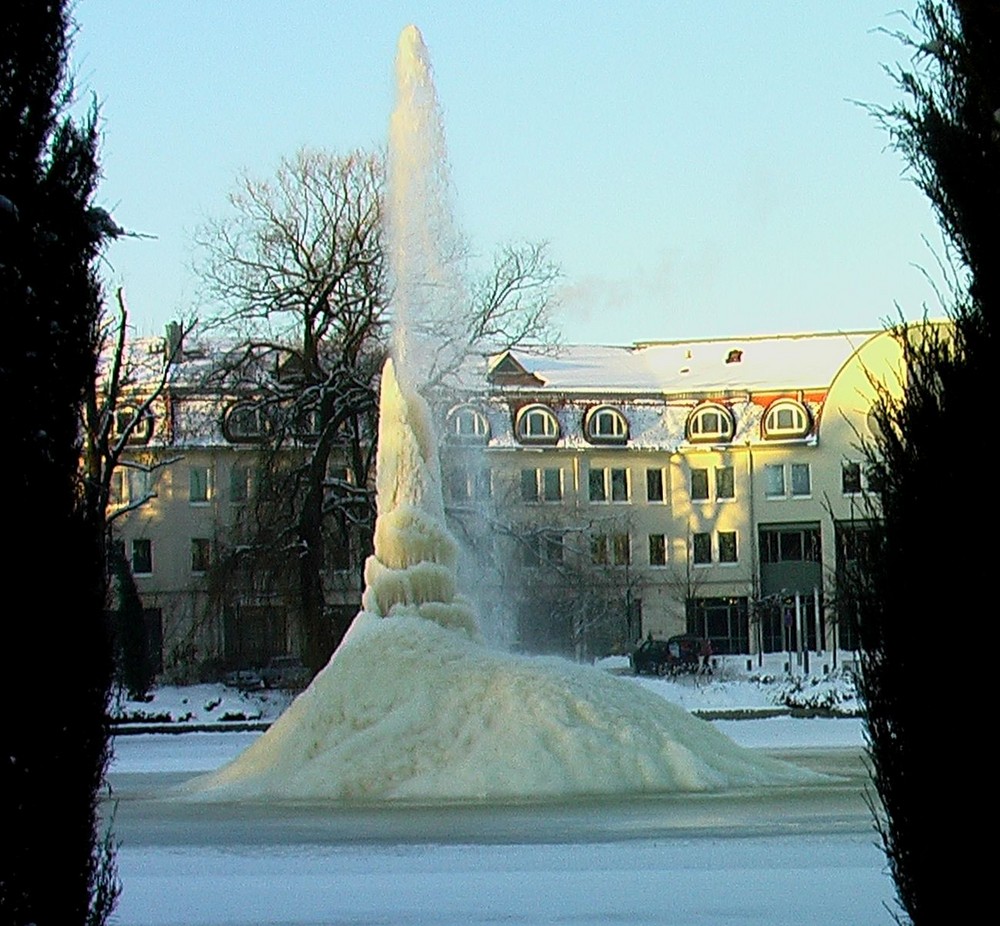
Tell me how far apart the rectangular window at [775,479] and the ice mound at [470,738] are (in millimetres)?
60264

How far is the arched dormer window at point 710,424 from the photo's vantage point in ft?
281

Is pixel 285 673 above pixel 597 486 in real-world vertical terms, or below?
below

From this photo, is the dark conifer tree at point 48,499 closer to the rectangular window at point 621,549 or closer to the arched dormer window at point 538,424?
the rectangular window at point 621,549

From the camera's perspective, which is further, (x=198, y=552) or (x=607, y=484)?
(x=607, y=484)

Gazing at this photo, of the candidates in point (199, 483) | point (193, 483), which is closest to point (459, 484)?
point (199, 483)

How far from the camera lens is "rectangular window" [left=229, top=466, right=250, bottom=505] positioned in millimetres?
76125

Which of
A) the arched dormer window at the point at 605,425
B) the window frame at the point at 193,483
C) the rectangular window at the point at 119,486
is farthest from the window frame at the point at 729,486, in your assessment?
the rectangular window at the point at 119,486

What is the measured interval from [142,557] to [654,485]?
907 inches

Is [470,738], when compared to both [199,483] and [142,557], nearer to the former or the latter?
[142,557]

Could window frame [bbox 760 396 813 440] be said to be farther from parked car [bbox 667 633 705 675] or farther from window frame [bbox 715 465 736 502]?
parked car [bbox 667 633 705 675]

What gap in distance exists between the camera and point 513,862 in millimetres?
16359

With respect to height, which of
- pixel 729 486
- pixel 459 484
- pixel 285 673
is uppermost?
pixel 729 486

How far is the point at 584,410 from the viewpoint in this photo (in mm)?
85500

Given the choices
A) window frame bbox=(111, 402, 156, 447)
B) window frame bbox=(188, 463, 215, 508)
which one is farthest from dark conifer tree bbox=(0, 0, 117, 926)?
window frame bbox=(188, 463, 215, 508)
